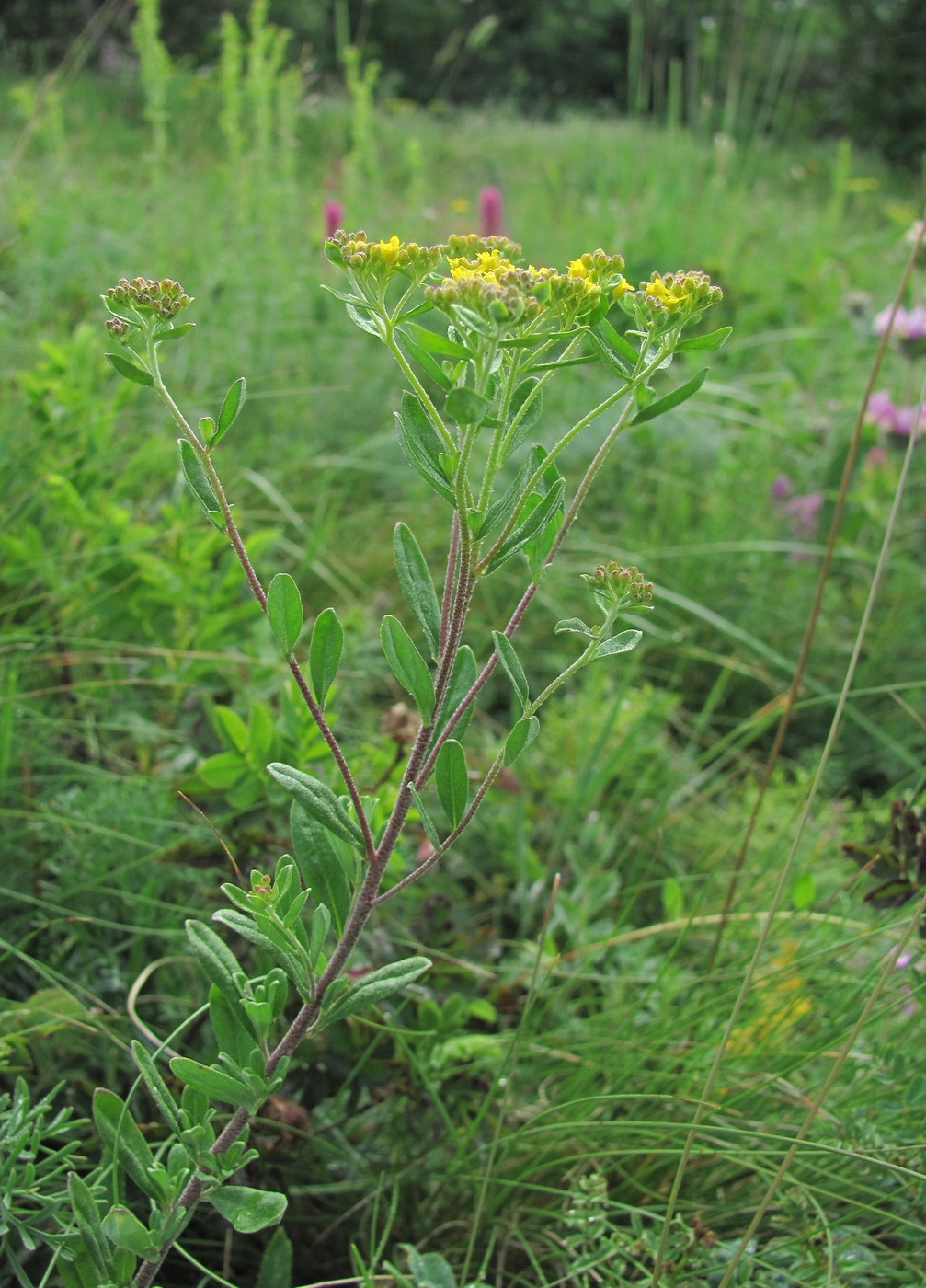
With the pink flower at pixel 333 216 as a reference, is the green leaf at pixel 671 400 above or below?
above

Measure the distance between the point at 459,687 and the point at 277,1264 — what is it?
0.45 m

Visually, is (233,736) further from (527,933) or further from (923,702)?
(923,702)

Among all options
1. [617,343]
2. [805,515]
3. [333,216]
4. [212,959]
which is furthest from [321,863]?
[333,216]

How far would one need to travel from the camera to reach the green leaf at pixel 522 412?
0.66m

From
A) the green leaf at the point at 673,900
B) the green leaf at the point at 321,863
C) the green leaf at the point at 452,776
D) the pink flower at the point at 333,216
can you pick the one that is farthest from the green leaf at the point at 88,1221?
the pink flower at the point at 333,216

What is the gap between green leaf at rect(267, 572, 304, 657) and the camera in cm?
66

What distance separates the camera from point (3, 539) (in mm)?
1260

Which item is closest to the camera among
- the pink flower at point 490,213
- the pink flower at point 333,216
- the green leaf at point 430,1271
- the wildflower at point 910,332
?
the green leaf at point 430,1271

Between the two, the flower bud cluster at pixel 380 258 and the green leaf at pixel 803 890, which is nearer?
the flower bud cluster at pixel 380 258

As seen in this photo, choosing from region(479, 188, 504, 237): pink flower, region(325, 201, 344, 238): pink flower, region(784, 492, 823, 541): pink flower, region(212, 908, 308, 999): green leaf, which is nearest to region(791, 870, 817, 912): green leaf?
region(212, 908, 308, 999): green leaf

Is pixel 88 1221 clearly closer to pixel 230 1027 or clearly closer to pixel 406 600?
pixel 230 1027

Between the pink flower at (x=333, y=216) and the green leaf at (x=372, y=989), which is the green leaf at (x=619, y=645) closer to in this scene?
the green leaf at (x=372, y=989)

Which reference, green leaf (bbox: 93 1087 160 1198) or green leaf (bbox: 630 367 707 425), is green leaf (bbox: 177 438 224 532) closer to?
green leaf (bbox: 630 367 707 425)

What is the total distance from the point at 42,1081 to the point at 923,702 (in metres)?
1.58
